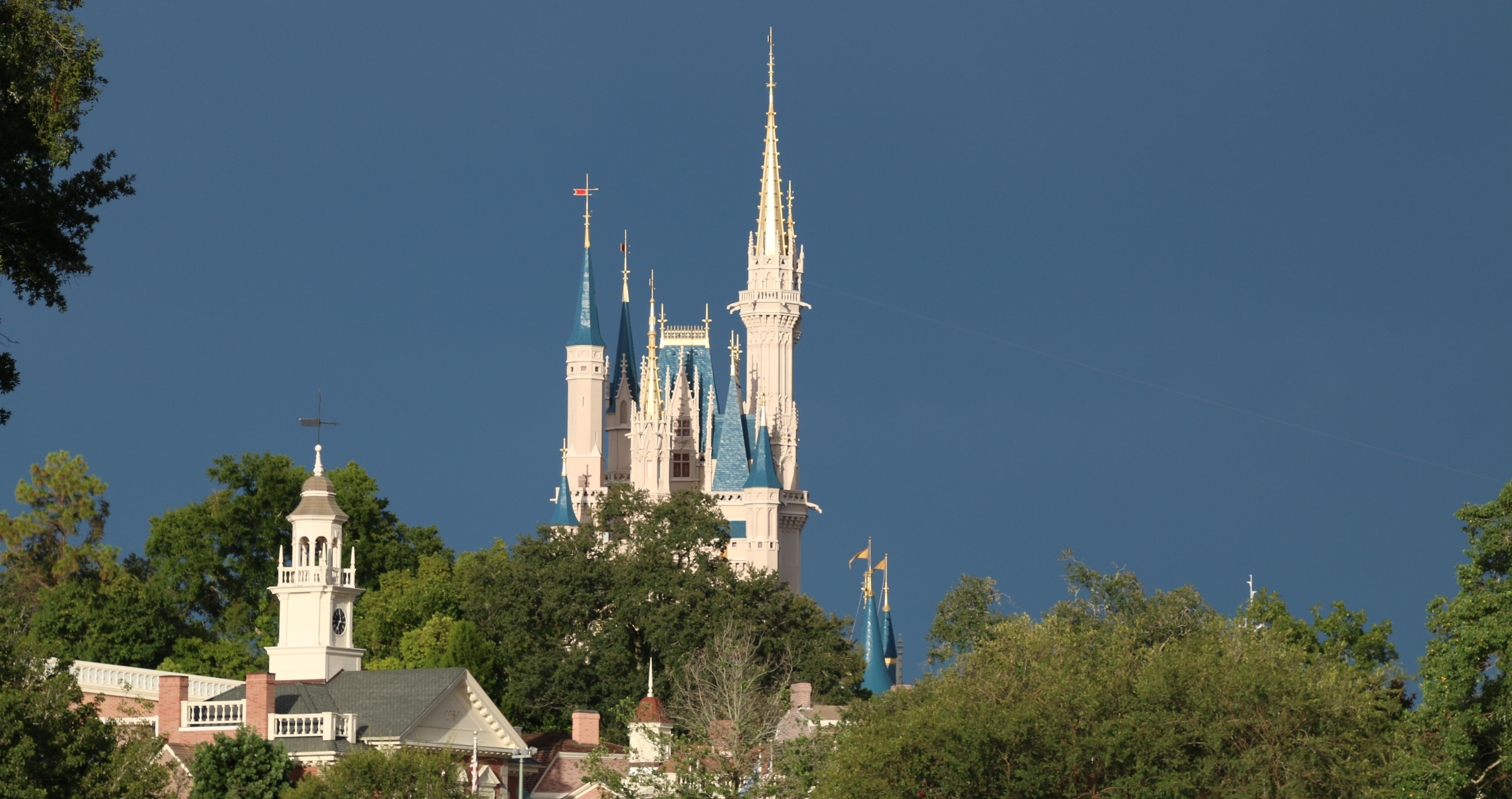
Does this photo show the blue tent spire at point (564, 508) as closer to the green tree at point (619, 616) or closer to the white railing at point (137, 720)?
the green tree at point (619, 616)

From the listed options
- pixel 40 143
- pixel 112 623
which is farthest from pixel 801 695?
pixel 40 143

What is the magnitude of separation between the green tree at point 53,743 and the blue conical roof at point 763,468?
62.3 metres

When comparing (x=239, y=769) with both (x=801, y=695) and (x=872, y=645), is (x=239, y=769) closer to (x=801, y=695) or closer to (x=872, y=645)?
(x=801, y=695)

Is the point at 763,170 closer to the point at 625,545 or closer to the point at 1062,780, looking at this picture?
the point at 625,545

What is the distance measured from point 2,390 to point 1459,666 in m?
25.3

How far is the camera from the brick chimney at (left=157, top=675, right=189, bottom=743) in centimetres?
5712

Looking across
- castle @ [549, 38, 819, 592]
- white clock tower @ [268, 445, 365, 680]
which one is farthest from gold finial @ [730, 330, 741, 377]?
white clock tower @ [268, 445, 365, 680]

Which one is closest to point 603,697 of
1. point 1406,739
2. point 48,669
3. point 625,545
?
point 625,545

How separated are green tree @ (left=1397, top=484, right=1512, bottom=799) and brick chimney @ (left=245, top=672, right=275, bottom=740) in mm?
27182

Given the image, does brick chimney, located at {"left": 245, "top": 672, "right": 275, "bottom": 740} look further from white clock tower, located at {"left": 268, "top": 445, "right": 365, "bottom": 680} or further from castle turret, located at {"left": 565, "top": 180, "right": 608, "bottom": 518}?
castle turret, located at {"left": 565, "top": 180, "right": 608, "bottom": 518}

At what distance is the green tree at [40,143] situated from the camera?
101 ft

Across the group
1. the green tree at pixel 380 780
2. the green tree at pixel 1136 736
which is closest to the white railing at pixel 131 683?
the green tree at pixel 380 780

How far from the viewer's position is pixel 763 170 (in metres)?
122

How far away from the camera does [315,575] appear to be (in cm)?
6525
